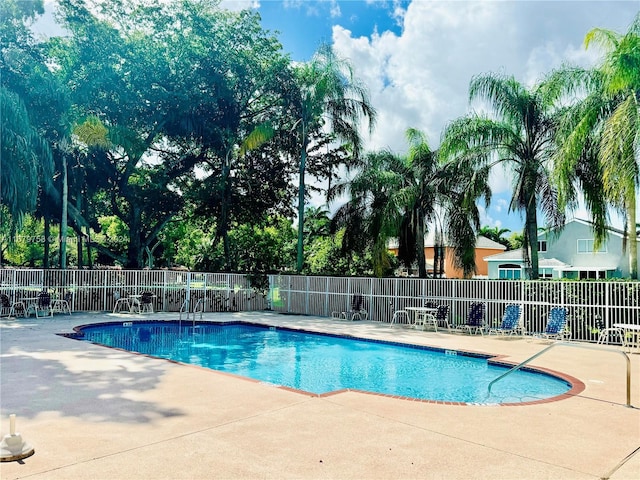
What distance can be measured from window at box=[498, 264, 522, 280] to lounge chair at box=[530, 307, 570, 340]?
66.9 feet

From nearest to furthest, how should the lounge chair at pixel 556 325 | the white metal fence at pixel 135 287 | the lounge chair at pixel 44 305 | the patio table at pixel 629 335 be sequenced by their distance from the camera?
1. the patio table at pixel 629 335
2. the lounge chair at pixel 556 325
3. the lounge chair at pixel 44 305
4. the white metal fence at pixel 135 287

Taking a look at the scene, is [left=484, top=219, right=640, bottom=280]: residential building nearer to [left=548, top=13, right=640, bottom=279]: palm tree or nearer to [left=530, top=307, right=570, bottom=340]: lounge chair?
[left=548, top=13, right=640, bottom=279]: palm tree

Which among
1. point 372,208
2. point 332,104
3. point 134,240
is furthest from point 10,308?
point 332,104

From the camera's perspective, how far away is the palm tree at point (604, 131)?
11.9 meters

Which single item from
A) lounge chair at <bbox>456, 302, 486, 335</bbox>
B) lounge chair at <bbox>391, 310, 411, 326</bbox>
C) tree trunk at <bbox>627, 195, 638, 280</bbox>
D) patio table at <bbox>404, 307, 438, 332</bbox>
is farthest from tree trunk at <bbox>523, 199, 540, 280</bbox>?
lounge chair at <bbox>391, 310, 411, 326</bbox>

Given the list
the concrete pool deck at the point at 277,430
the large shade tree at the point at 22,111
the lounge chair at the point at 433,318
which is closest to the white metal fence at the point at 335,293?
the lounge chair at the point at 433,318

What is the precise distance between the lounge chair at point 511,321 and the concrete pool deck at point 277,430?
497 centimetres

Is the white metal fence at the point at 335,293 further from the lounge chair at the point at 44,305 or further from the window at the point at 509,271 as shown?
the window at the point at 509,271

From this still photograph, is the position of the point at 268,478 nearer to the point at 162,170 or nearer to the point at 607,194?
the point at 607,194

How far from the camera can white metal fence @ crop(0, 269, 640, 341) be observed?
12.9 meters

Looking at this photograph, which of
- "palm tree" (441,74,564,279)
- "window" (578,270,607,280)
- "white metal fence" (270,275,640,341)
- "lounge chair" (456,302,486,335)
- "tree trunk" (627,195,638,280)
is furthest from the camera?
"window" (578,270,607,280)

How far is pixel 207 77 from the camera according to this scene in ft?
75.7

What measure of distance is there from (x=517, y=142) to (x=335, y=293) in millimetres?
8145

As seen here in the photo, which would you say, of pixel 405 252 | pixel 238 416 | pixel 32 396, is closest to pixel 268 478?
pixel 238 416
